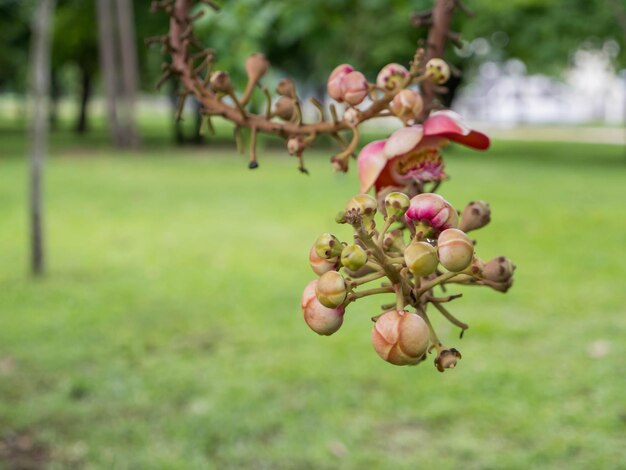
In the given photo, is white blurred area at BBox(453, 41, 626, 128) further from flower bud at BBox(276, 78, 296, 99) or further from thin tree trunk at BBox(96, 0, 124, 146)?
flower bud at BBox(276, 78, 296, 99)

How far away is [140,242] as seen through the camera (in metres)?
12.1

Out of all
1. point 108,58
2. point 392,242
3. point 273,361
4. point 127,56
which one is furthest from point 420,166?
point 108,58

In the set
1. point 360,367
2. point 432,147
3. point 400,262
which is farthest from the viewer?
point 360,367

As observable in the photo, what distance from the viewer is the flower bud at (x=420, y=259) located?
1.91 ft

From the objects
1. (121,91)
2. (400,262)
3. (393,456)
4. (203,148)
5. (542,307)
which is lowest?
(393,456)

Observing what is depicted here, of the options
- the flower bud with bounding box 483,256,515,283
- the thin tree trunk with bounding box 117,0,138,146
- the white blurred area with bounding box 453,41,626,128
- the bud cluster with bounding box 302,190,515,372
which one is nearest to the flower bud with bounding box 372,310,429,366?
the bud cluster with bounding box 302,190,515,372

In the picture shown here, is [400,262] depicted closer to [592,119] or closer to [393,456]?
[393,456]

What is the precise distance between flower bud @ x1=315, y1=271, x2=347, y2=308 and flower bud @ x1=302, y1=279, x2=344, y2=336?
0.02 m

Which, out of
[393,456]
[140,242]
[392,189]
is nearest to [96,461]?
[393,456]

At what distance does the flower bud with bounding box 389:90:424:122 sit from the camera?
0.79 metres

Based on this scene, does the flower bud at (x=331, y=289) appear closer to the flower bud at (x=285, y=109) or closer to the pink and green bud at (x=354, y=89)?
the pink and green bud at (x=354, y=89)

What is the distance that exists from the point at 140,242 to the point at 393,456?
25.0ft

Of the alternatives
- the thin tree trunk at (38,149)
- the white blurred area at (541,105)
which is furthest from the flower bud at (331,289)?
the white blurred area at (541,105)

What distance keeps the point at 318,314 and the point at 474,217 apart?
222mm
